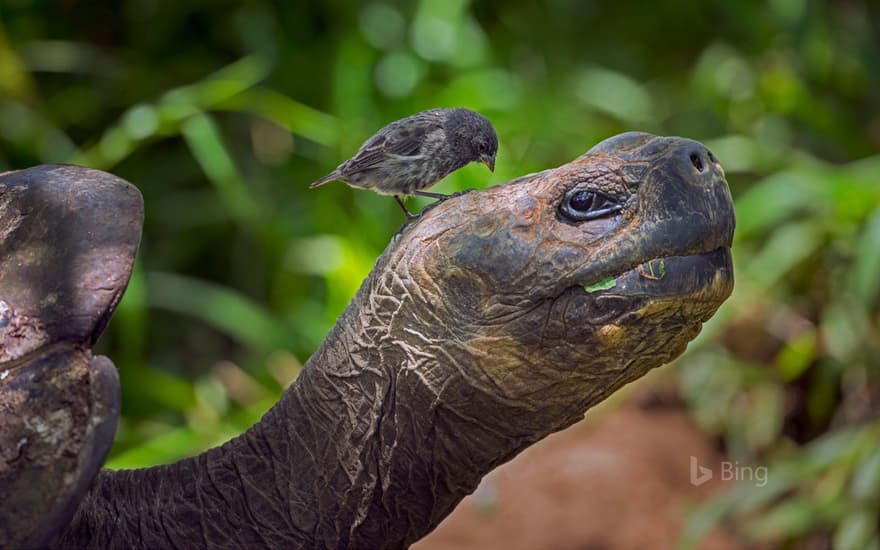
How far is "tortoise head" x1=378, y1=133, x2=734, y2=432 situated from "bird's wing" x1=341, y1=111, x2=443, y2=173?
14 centimetres

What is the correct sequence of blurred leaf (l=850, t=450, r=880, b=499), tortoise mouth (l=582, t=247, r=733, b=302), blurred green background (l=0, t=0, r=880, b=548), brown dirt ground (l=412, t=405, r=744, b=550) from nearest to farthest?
tortoise mouth (l=582, t=247, r=733, b=302) < blurred leaf (l=850, t=450, r=880, b=499) < brown dirt ground (l=412, t=405, r=744, b=550) < blurred green background (l=0, t=0, r=880, b=548)

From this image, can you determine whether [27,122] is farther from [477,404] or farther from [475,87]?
[477,404]

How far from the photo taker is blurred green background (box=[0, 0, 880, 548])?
12.8ft

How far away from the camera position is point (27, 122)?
15.1ft

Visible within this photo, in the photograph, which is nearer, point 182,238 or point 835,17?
point 182,238

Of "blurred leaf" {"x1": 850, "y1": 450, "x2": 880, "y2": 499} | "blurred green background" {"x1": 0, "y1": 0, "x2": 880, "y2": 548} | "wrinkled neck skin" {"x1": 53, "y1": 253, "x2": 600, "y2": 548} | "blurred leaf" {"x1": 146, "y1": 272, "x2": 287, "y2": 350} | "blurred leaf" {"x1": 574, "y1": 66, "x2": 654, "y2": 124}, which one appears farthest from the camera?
"blurred leaf" {"x1": 574, "y1": 66, "x2": 654, "y2": 124}

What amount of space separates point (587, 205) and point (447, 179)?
1.94 meters

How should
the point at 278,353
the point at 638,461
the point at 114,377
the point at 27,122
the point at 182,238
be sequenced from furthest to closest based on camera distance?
1. the point at 182,238
2. the point at 27,122
3. the point at 278,353
4. the point at 638,461
5. the point at 114,377

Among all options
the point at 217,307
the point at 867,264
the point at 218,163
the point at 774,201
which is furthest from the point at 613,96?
the point at 217,307

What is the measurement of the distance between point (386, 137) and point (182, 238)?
3509 millimetres

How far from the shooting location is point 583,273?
149 centimetres

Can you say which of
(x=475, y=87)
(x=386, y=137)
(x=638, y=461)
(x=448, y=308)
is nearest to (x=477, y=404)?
(x=448, y=308)

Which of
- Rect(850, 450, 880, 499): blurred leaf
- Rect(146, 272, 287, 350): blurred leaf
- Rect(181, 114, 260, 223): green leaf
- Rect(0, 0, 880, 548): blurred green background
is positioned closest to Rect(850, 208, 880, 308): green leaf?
Rect(0, 0, 880, 548): blurred green background

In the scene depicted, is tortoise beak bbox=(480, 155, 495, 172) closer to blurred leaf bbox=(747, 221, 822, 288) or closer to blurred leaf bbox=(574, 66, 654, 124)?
blurred leaf bbox=(747, 221, 822, 288)
